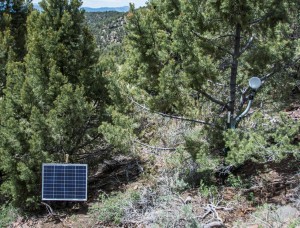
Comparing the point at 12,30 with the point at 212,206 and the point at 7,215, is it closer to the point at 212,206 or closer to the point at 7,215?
the point at 7,215

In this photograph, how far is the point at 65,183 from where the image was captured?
268 inches

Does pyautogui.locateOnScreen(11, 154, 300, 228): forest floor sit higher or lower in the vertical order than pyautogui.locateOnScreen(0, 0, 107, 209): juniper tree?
lower

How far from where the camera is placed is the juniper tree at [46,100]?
698 cm

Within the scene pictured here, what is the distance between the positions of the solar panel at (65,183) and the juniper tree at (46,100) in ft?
1.51

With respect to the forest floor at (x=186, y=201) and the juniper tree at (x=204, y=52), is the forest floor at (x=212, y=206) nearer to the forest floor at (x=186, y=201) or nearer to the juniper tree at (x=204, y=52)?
the forest floor at (x=186, y=201)

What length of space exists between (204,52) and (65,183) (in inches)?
136

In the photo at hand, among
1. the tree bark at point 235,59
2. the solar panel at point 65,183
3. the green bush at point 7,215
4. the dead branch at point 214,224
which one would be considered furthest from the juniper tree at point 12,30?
the dead branch at point 214,224

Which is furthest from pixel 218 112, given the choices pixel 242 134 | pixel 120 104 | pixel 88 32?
pixel 88 32

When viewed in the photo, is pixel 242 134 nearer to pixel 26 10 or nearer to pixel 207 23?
pixel 207 23

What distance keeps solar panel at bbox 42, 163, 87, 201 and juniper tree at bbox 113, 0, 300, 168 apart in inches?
69.5

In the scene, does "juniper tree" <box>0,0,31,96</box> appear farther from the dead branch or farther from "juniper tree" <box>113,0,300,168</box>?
the dead branch

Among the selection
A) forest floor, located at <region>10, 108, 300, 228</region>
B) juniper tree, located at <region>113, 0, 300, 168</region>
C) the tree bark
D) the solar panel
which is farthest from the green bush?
the tree bark

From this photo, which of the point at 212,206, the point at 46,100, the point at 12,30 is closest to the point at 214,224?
the point at 212,206

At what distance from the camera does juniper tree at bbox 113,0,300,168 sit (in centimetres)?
574
